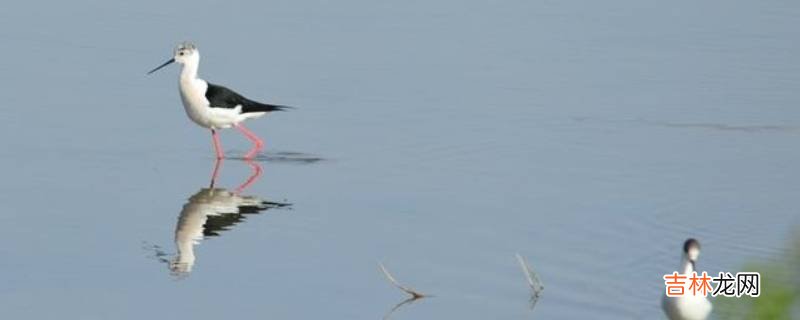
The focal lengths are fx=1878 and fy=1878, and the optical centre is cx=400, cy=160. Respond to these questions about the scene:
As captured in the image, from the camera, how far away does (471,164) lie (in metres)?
10.2

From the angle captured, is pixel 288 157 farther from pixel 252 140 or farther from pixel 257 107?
pixel 252 140

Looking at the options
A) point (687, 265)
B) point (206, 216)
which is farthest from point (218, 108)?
point (687, 265)

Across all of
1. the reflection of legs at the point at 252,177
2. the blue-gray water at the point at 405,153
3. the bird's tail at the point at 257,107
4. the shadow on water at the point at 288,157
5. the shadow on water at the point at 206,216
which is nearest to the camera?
the blue-gray water at the point at 405,153

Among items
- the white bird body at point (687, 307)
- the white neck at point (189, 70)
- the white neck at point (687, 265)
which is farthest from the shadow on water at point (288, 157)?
the white bird body at point (687, 307)

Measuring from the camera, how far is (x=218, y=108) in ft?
35.6

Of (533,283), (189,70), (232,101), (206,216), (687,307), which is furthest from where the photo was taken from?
(189,70)

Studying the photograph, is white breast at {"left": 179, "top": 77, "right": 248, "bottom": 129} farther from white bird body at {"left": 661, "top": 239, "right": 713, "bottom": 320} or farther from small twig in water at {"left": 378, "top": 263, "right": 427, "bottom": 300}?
white bird body at {"left": 661, "top": 239, "right": 713, "bottom": 320}

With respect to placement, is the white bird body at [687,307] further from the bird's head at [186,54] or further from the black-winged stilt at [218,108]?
the bird's head at [186,54]

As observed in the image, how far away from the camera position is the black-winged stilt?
10820 millimetres

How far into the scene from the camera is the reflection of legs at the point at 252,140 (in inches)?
422

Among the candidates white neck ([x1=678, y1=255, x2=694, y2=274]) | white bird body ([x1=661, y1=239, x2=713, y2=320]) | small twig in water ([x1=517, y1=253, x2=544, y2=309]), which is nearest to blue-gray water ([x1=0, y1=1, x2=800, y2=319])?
small twig in water ([x1=517, y1=253, x2=544, y2=309])

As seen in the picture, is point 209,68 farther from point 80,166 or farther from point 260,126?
point 80,166

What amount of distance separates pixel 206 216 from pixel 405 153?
63.0 inches

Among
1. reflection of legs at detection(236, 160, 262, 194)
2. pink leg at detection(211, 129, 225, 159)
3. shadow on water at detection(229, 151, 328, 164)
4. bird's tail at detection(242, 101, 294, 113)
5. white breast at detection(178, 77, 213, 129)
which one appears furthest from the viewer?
bird's tail at detection(242, 101, 294, 113)
